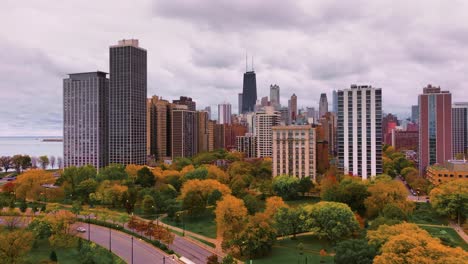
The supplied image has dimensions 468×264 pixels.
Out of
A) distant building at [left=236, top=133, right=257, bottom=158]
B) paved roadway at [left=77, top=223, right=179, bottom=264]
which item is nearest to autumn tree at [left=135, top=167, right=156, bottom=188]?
paved roadway at [left=77, top=223, right=179, bottom=264]

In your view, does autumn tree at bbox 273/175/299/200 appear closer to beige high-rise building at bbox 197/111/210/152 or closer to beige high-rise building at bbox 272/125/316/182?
beige high-rise building at bbox 272/125/316/182

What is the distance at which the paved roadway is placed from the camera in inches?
1818

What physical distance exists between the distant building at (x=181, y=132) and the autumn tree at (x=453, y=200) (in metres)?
125

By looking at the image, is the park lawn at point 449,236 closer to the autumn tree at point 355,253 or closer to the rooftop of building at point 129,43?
the autumn tree at point 355,253

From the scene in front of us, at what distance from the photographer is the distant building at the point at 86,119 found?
492 ft

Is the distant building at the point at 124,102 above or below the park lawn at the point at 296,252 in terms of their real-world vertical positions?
above

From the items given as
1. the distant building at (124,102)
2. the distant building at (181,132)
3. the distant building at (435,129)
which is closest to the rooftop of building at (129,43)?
the distant building at (124,102)

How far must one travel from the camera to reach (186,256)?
1879 inches

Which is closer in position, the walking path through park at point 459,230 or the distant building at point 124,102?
the walking path through park at point 459,230

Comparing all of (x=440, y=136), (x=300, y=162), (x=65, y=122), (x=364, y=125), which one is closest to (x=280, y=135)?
(x=300, y=162)

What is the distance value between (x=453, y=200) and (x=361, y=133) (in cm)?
4378

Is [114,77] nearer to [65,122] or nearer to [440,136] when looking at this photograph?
[65,122]

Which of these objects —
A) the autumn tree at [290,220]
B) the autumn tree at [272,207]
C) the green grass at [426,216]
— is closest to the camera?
the autumn tree at [290,220]

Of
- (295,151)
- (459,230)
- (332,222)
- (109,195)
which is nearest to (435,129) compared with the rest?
(295,151)
